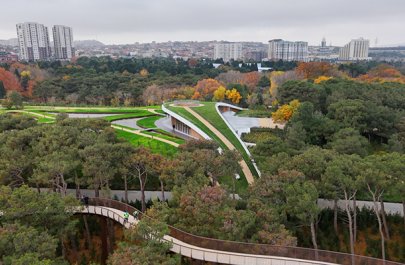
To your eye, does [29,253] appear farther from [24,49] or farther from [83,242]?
[24,49]

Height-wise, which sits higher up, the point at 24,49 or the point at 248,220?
the point at 24,49

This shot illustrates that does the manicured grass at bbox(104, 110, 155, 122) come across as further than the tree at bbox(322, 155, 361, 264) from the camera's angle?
Yes

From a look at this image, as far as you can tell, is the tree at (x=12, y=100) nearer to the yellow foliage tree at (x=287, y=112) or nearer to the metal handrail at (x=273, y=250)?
the yellow foliage tree at (x=287, y=112)

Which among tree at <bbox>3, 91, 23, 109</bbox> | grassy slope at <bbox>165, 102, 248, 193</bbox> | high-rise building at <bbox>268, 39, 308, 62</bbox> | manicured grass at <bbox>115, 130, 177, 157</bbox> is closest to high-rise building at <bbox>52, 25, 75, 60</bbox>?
high-rise building at <bbox>268, 39, 308, 62</bbox>

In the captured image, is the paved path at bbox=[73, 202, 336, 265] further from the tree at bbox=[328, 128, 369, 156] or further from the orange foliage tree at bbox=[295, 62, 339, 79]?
the orange foliage tree at bbox=[295, 62, 339, 79]

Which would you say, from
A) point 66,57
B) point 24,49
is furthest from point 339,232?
point 66,57

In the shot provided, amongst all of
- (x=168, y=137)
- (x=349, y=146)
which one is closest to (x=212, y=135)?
(x=168, y=137)

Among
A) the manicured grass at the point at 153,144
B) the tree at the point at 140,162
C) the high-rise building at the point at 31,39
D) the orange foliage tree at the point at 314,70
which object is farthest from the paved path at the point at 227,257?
the high-rise building at the point at 31,39
